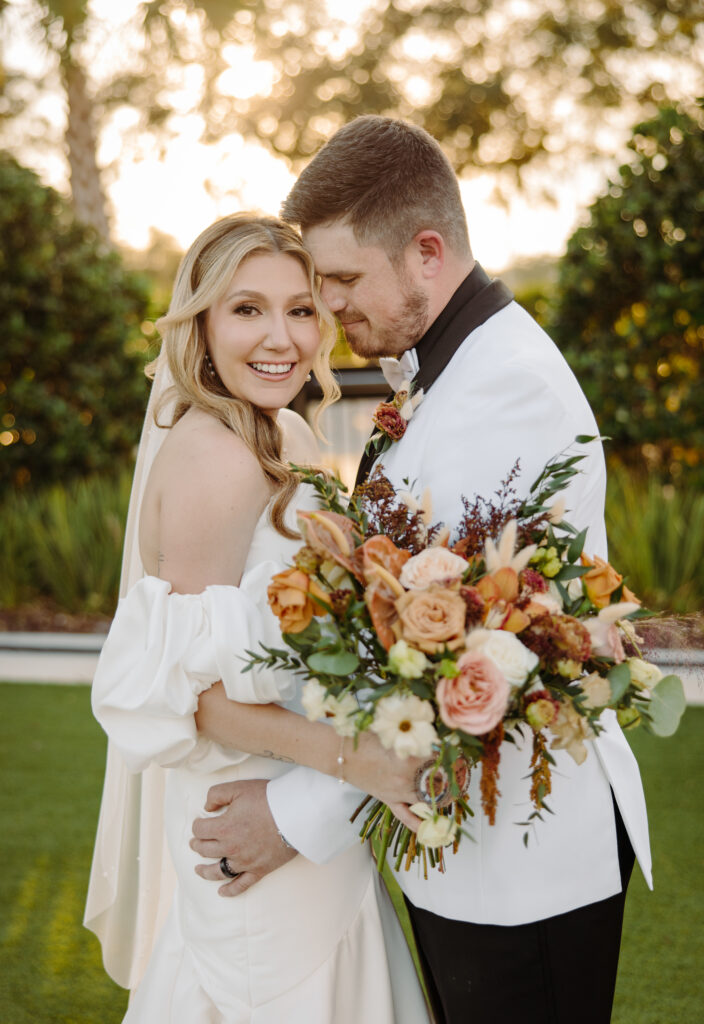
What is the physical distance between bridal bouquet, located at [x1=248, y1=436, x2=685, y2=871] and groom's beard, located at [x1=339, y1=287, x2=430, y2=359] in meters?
0.71

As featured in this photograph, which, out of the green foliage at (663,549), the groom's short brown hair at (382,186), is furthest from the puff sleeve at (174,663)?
the green foliage at (663,549)

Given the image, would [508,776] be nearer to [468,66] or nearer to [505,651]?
[505,651]

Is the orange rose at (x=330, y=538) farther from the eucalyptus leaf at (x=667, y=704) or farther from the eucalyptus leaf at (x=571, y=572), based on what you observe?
the eucalyptus leaf at (x=667, y=704)

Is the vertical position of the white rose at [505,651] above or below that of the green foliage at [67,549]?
above

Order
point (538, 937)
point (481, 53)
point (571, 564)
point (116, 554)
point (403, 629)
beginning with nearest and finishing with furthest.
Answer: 1. point (403, 629)
2. point (571, 564)
3. point (538, 937)
4. point (116, 554)
5. point (481, 53)

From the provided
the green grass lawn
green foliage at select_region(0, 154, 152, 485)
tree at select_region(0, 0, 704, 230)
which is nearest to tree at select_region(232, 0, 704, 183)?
tree at select_region(0, 0, 704, 230)

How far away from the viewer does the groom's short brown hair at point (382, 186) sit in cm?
239

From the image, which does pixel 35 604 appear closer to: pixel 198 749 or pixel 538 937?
pixel 198 749

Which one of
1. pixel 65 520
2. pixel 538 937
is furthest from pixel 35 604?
pixel 538 937

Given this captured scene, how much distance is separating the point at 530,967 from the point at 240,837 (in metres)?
0.68

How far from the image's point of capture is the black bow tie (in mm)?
2291

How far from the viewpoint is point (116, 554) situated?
815cm

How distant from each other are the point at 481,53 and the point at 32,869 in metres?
14.1

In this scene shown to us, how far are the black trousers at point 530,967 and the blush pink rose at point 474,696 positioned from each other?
70 centimetres
